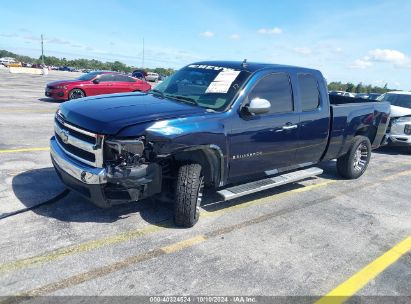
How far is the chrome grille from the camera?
386cm

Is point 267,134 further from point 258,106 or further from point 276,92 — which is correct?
point 276,92

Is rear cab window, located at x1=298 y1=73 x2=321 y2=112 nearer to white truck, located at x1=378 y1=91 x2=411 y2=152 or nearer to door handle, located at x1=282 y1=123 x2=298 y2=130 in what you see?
door handle, located at x1=282 y1=123 x2=298 y2=130

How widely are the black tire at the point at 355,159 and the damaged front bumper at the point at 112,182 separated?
4.19 meters

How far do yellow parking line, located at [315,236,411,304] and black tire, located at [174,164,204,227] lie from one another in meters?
1.64

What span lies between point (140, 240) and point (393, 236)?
3.14 m

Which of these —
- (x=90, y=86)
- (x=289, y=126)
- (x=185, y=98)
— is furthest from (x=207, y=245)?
(x=90, y=86)

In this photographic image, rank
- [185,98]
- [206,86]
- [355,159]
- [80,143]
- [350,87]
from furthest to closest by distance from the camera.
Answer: [350,87], [355,159], [206,86], [185,98], [80,143]

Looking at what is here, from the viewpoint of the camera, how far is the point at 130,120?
3.93 m

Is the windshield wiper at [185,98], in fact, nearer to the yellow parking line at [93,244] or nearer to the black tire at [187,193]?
the black tire at [187,193]

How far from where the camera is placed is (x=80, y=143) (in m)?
4.04

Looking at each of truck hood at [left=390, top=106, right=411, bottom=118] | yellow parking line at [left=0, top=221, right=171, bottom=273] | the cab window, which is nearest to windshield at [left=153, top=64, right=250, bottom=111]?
the cab window

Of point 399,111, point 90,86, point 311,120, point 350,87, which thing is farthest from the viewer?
point 350,87

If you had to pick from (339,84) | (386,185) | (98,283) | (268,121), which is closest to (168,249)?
(98,283)

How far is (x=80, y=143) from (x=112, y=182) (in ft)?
1.89
